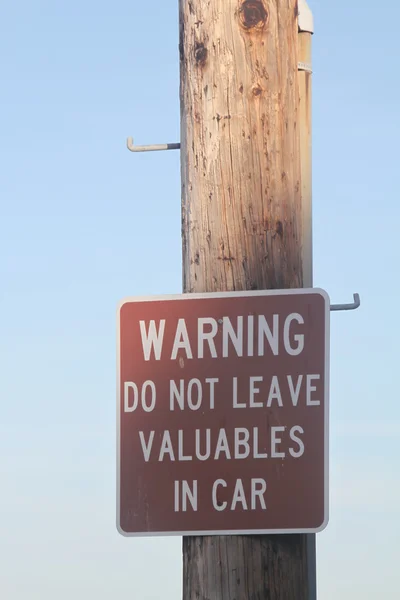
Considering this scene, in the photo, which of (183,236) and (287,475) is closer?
(287,475)

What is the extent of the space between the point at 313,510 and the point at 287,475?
0.46 ft

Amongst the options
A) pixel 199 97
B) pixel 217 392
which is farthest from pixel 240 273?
pixel 199 97

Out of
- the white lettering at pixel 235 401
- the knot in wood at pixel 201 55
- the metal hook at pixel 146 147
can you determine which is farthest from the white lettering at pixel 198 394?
the knot in wood at pixel 201 55

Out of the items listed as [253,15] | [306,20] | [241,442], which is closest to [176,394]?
[241,442]

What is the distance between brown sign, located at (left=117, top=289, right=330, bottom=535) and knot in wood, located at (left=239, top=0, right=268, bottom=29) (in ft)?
3.24

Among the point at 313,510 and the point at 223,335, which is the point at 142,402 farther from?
the point at 313,510

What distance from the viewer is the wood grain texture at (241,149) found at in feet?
12.7

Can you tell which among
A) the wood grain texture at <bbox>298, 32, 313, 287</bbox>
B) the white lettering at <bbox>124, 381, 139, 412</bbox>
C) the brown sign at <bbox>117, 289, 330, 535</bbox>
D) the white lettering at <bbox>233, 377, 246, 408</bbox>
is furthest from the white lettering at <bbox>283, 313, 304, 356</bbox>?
the white lettering at <bbox>124, 381, 139, 412</bbox>

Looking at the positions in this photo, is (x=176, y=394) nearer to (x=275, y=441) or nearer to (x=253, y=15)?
(x=275, y=441)

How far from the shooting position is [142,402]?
3.86 m

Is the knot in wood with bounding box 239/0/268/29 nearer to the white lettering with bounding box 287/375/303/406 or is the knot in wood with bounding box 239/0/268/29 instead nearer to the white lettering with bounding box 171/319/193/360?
the white lettering with bounding box 171/319/193/360

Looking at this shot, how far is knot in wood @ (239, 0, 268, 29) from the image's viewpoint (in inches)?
157

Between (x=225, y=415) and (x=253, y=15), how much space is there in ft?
4.73

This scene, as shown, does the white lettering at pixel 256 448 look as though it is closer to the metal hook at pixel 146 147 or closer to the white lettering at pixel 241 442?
the white lettering at pixel 241 442
